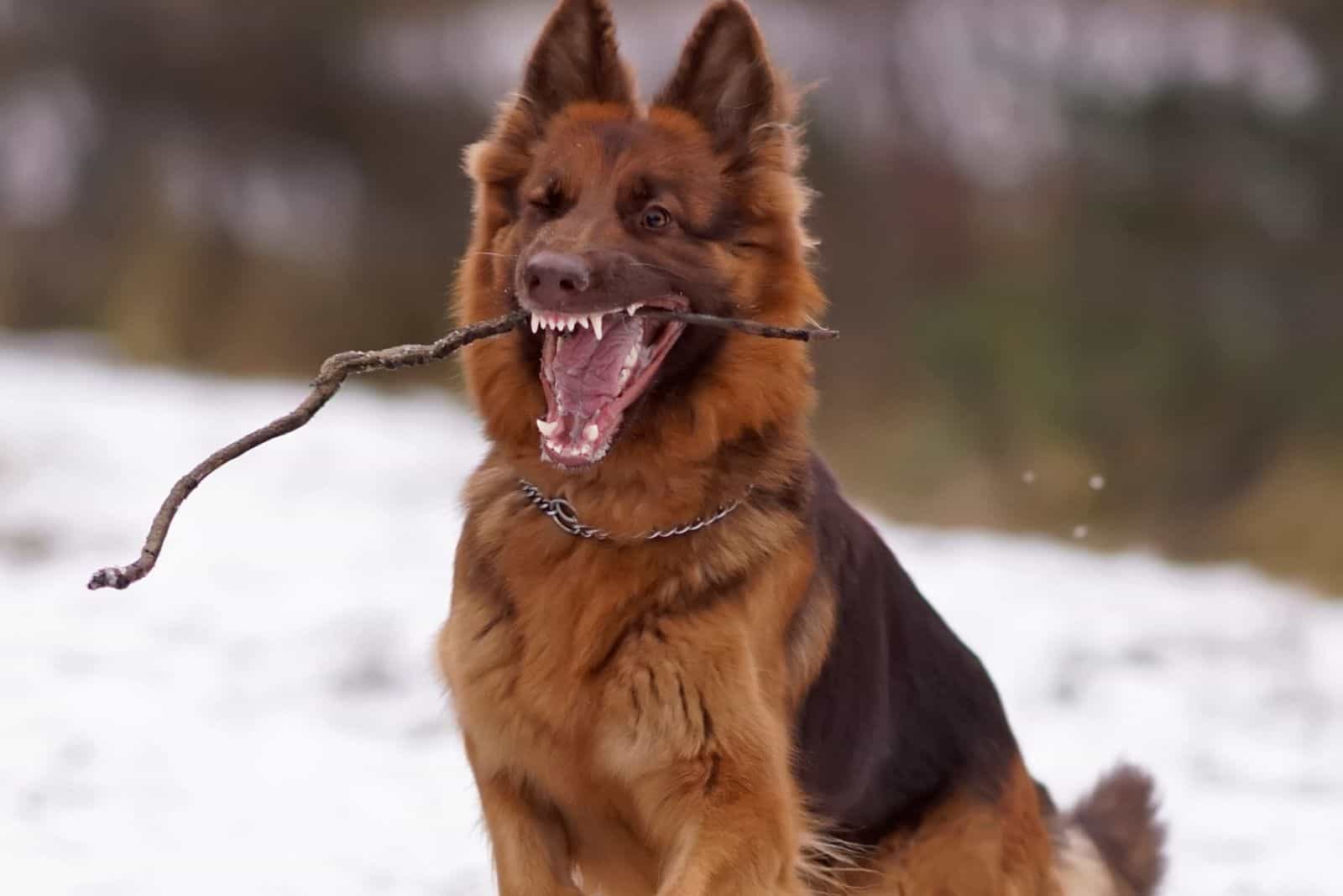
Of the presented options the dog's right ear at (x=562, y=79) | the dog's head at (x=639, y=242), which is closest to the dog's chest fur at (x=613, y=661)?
the dog's head at (x=639, y=242)

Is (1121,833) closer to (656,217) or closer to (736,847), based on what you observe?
(736,847)

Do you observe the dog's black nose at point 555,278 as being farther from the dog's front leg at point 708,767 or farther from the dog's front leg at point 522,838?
the dog's front leg at point 522,838

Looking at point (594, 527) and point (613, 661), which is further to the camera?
point (594, 527)

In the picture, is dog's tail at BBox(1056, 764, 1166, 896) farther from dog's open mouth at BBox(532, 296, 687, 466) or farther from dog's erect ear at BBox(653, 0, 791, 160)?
dog's erect ear at BBox(653, 0, 791, 160)

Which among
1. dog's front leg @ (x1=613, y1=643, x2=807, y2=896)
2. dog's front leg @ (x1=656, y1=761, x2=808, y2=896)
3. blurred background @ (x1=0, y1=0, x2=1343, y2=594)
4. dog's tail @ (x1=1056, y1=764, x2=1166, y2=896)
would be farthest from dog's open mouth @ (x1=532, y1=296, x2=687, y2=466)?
blurred background @ (x1=0, y1=0, x2=1343, y2=594)

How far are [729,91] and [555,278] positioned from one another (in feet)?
2.56

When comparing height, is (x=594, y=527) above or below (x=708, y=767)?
above

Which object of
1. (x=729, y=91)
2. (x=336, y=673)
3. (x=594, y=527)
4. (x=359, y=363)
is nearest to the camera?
(x=359, y=363)

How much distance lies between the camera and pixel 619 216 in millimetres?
3398

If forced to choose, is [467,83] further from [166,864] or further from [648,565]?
[648,565]

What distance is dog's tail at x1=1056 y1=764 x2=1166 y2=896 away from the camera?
4180mm

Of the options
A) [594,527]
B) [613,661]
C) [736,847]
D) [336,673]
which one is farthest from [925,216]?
[736,847]

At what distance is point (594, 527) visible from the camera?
3.47m

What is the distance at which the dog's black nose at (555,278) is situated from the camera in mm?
3109
